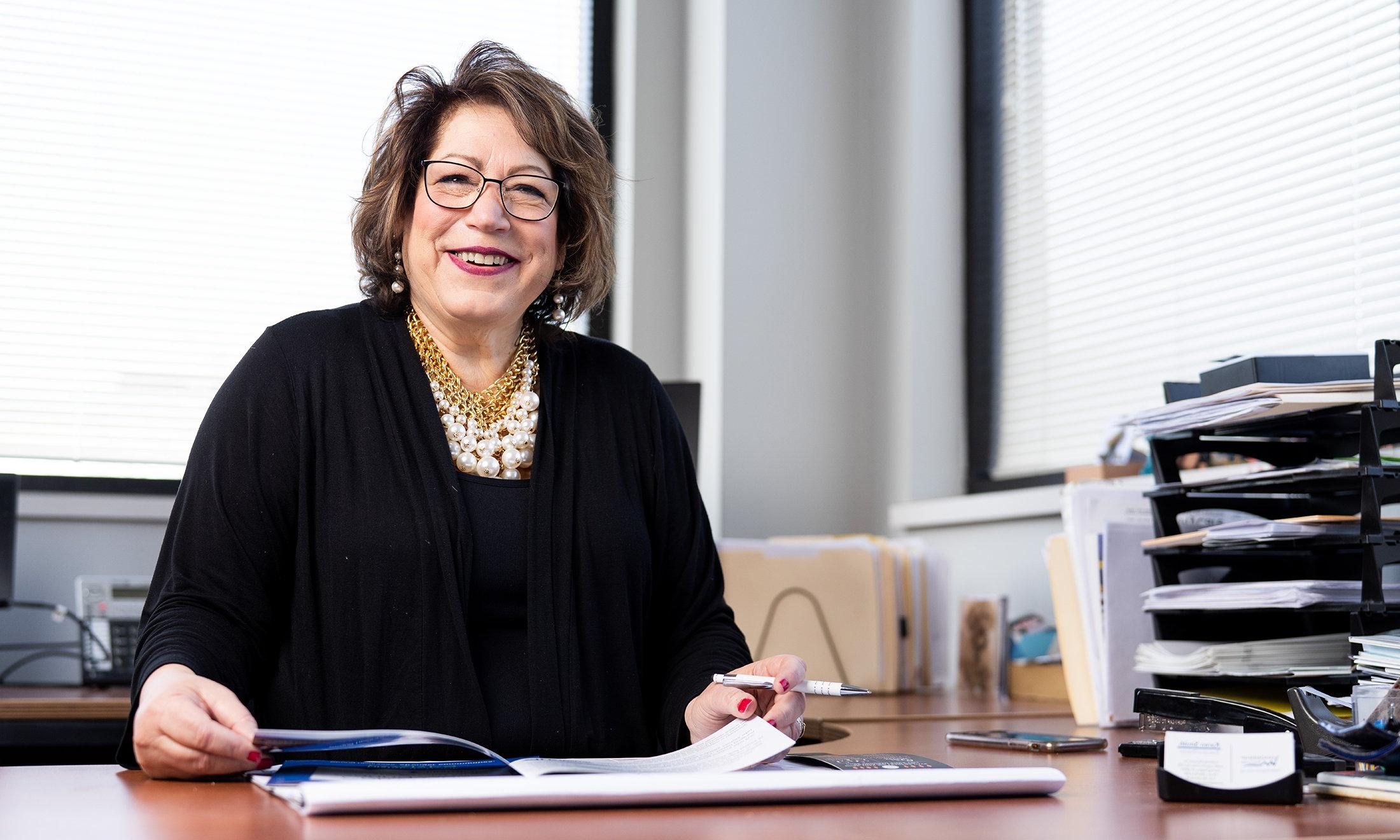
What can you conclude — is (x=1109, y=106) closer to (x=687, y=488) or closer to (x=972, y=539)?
(x=972, y=539)

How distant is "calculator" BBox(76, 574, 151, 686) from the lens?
243 cm

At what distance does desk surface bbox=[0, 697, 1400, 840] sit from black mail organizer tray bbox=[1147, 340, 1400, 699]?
1.59ft

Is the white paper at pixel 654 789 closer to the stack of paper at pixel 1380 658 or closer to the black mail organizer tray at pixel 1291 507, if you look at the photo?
the stack of paper at pixel 1380 658

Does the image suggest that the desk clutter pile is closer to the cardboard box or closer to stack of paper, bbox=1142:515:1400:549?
stack of paper, bbox=1142:515:1400:549

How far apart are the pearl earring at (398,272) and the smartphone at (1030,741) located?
0.83 metres

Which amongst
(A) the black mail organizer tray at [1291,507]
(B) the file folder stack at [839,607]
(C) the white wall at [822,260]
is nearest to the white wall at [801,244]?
(C) the white wall at [822,260]

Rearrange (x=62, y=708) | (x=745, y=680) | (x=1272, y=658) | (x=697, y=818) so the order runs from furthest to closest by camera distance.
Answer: (x=62, y=708) → (x=1272, y=658) → (x=745, y=680) → (x=697, y=818)

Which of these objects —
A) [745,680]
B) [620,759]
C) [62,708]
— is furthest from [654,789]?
[62,708]

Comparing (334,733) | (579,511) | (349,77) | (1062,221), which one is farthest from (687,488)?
(349,77)

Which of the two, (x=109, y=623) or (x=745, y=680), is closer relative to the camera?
(x=745, y=680)

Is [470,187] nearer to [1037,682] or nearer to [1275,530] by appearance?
[1275,530]

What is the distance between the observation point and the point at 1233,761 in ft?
3.08

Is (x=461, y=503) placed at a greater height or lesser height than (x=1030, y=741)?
greater

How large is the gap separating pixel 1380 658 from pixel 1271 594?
0.22m
